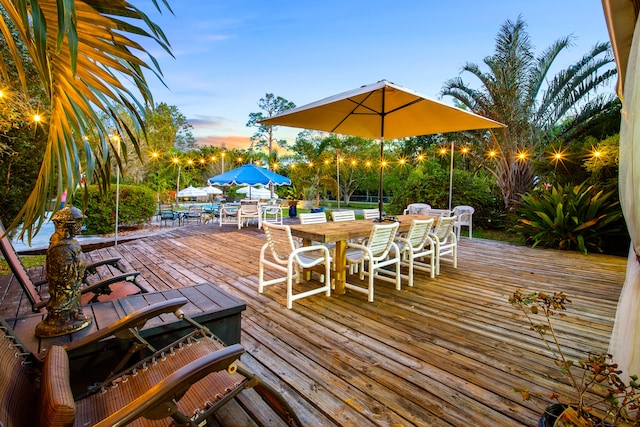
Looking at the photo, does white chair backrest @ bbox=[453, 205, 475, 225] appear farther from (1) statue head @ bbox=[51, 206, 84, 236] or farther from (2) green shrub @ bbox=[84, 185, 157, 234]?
(2) green shrub @ bbox=[84, 185, 157, 234]

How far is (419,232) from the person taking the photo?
14.3ft

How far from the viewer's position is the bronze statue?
62.6 inches

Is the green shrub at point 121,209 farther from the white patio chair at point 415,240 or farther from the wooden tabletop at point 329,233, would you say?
the white patio chair at point 415,240

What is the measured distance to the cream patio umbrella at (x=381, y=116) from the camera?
14.8ft

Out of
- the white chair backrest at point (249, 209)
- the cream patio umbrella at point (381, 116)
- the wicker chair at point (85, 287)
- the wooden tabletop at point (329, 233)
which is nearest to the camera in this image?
the wicker chair at point (85, 287)

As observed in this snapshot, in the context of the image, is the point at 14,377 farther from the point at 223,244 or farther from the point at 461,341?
the point at 223,244

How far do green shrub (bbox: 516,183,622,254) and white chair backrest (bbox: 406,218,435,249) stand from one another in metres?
4.17

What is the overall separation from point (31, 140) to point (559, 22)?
43.1 feet

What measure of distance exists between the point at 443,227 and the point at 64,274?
14.9 feet

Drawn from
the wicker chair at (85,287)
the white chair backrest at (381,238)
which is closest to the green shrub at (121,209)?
the wicker chair at (85,287)

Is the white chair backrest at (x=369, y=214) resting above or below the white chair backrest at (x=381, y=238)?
above

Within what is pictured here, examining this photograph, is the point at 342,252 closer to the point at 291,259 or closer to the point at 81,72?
the point at 291,259

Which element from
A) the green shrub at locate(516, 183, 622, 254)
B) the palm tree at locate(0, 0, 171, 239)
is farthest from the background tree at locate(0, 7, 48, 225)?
the green shrub at locate(516, 183, 622, 254)

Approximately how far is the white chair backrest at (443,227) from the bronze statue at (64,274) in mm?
4274
